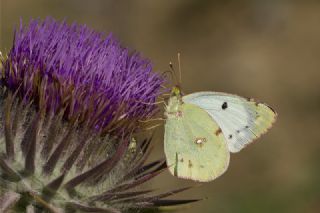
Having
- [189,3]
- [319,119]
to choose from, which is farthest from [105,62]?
[189,3]

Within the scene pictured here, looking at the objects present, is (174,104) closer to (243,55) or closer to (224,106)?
(224,106)

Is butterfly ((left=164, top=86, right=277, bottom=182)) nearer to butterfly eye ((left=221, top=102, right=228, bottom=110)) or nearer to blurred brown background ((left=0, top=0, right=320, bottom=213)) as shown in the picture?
butterfly eye ((left=221, top=102, right=228, bottom=110))

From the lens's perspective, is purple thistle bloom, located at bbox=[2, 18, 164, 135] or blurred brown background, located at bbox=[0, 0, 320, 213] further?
blurred brown background, located at bbox=[0, 0, 320, 213]

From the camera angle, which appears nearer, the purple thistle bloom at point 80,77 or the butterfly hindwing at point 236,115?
the purple thistle bloom at point 80,77

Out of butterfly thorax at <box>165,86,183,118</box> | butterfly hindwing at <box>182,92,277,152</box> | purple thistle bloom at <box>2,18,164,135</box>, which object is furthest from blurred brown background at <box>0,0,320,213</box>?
purple thistle bloom at <box>2,18,164,135</box>

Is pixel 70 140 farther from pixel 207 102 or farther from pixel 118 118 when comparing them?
pixel 207 102

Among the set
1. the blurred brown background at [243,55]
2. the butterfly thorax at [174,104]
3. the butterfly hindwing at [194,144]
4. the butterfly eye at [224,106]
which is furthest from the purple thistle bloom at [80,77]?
the blurred brown background at [243,55]

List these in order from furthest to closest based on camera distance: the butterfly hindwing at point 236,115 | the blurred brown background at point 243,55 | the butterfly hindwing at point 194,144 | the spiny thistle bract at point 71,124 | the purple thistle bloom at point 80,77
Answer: the blurred brown background at point 243,55
the butterfly hindwing at point 236,115
the butterfly hindwing at point 194,144
the purple thistle bloom at point 80,77
the spiny thistle bract at point 71,124

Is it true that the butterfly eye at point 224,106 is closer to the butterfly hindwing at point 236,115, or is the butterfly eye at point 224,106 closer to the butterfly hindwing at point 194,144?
the butterfly hindwing at point 236,115
